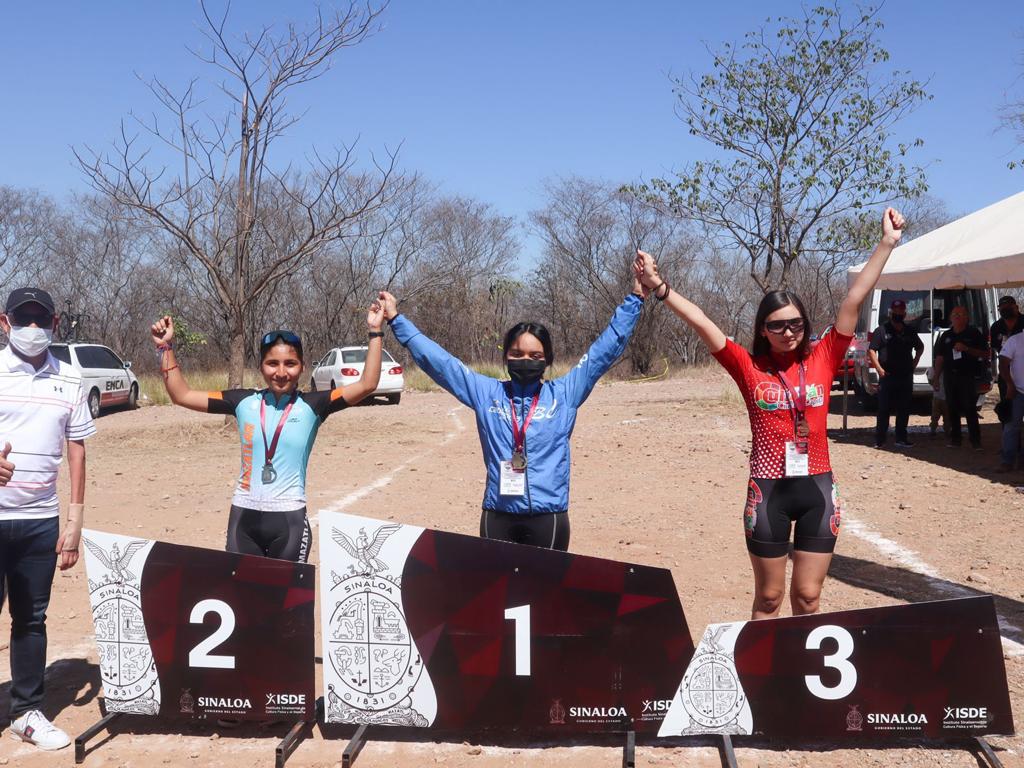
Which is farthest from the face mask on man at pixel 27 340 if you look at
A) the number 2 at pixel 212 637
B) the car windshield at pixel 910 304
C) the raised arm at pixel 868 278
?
the car windshield at pixel 910 304

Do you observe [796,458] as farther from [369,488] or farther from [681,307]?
[369,488]

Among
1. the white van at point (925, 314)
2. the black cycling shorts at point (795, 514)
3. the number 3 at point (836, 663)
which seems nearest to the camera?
the number 3 at point (836, 663)

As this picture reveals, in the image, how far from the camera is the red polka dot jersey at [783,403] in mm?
4043

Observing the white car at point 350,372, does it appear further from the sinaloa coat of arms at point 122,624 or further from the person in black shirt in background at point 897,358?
the sinaloa coat of arms at point 122,624

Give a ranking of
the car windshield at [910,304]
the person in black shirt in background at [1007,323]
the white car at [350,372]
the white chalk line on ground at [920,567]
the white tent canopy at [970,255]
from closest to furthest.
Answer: the white chalk line on ground at [920,567]
the white tent canopy at [970,255]
the person in black shirt in background at [1007,323]
the car windshield at [910,304]
the white car at [350,372]

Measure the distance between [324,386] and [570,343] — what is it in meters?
20.9

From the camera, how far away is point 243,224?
1750cm

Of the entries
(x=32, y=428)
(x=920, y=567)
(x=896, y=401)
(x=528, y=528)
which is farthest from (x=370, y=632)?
(x=896, y=401)

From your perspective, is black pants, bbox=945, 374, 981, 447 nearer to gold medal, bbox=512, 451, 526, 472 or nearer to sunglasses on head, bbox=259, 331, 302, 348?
gold medal, bbox=512, 451, 526, 472

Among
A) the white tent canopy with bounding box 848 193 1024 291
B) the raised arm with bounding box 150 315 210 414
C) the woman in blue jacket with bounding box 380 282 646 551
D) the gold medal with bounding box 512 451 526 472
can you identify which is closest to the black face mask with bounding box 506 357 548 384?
the woman in blue jacket with bounding box 380 282 646 551

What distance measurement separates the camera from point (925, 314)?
17.7 m

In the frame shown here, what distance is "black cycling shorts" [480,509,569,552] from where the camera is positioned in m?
4.16

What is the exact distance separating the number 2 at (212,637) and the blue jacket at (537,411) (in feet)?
4.11

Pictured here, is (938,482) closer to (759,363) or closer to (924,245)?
(924,245)
